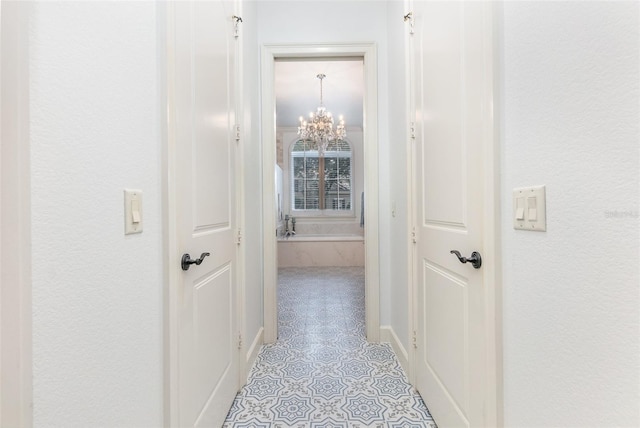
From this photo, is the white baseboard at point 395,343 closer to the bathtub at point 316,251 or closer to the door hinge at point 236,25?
the door hinge at point 236,25

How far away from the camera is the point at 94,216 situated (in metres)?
0.72

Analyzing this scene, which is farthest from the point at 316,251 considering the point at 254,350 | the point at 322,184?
the point at 254,350

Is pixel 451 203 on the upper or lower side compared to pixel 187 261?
upper

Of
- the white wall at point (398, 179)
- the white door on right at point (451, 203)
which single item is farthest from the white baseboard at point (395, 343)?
the white door on right at point (451, 203)

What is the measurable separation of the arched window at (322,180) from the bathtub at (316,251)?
1432mm

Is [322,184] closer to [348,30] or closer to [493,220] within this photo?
[348,30]

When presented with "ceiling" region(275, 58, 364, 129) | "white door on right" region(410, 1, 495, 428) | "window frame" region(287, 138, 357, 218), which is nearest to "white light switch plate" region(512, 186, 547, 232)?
"white door on right" region(410, 1, 495, 428)

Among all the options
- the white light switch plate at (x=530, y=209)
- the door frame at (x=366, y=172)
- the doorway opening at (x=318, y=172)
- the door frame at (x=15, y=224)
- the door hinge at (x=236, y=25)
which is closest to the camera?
the door frame at (x=15, y=224)

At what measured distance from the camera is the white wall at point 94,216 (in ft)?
1.92

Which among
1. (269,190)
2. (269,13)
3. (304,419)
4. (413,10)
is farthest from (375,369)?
(269,13)

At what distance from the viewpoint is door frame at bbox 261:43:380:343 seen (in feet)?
7.82

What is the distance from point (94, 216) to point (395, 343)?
205cm

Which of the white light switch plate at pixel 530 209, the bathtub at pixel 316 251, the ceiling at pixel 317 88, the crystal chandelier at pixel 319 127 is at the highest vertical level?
the ceiling at pixel 317 88

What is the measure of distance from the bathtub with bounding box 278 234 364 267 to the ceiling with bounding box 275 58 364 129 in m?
2.35
